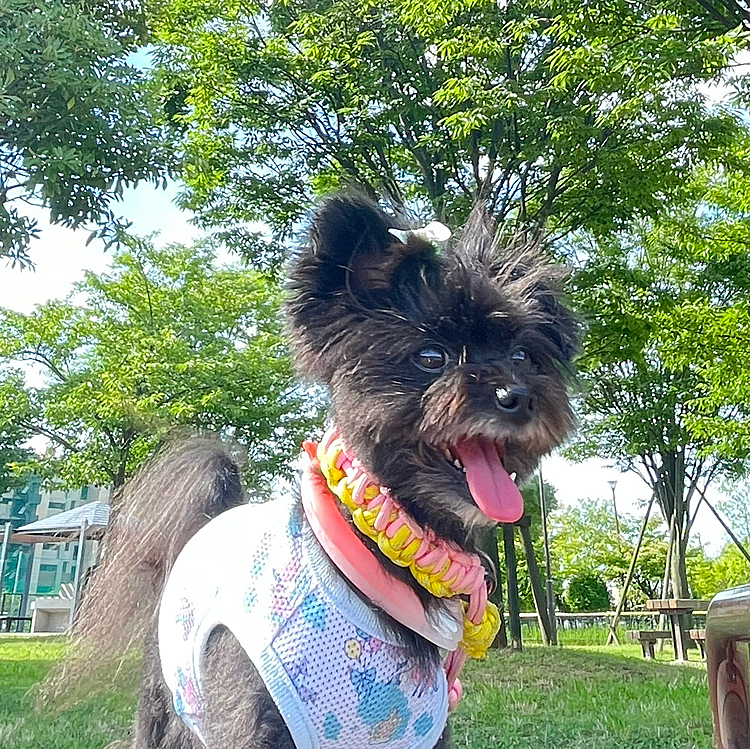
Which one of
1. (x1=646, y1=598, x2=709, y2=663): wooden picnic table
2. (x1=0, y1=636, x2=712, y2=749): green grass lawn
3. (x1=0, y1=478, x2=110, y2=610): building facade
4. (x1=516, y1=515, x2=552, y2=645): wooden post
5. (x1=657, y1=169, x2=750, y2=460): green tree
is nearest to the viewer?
(x1=0, y1=636, x2=712, y2=749): green grass lawn

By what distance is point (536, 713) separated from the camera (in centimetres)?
448

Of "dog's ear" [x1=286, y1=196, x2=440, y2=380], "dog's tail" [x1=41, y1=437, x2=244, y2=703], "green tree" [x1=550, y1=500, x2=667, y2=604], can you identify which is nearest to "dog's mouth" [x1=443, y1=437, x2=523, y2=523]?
"dog's ear" [x1=286, y1=196, x2=440, y2=380]

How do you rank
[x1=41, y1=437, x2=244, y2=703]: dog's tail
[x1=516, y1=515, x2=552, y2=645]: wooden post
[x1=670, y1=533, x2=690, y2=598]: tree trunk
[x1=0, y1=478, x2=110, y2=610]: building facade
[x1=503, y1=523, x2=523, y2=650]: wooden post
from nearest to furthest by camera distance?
1. [x1=41, y1=437, x2=244, y2=703]: dog's tail
2. [x1=503, y1=523, x2=523, y2=650]: wooden post
3. [x1=516, y1=515, x2=552, y2=645]: wooden post
4. [x1=670, y1=533, x2=690, y2=598]: tree trunk
5. [x1=0, y1=478, x2=110, y2=610]: building facade

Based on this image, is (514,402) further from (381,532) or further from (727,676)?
(727,676)

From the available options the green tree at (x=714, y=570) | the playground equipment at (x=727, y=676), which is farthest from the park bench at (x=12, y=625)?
the playground equipment at (x=727, y=676)

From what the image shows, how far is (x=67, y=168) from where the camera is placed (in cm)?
446

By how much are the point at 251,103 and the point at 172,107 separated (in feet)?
3.76

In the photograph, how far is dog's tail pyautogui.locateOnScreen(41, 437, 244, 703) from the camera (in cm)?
215

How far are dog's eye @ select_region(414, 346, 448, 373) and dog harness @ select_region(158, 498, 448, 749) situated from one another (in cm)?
40

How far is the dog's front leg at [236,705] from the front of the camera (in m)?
1.47

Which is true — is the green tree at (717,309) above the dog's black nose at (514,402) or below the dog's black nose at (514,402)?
above

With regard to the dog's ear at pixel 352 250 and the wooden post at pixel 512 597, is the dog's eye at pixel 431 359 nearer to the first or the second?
the dog's ear at pixel 352 250

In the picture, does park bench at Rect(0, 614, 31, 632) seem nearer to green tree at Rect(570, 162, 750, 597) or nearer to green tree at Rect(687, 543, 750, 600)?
green tree at Rect(570, 162, 750, 597)

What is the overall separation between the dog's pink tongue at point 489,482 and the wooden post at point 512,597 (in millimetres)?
7452
